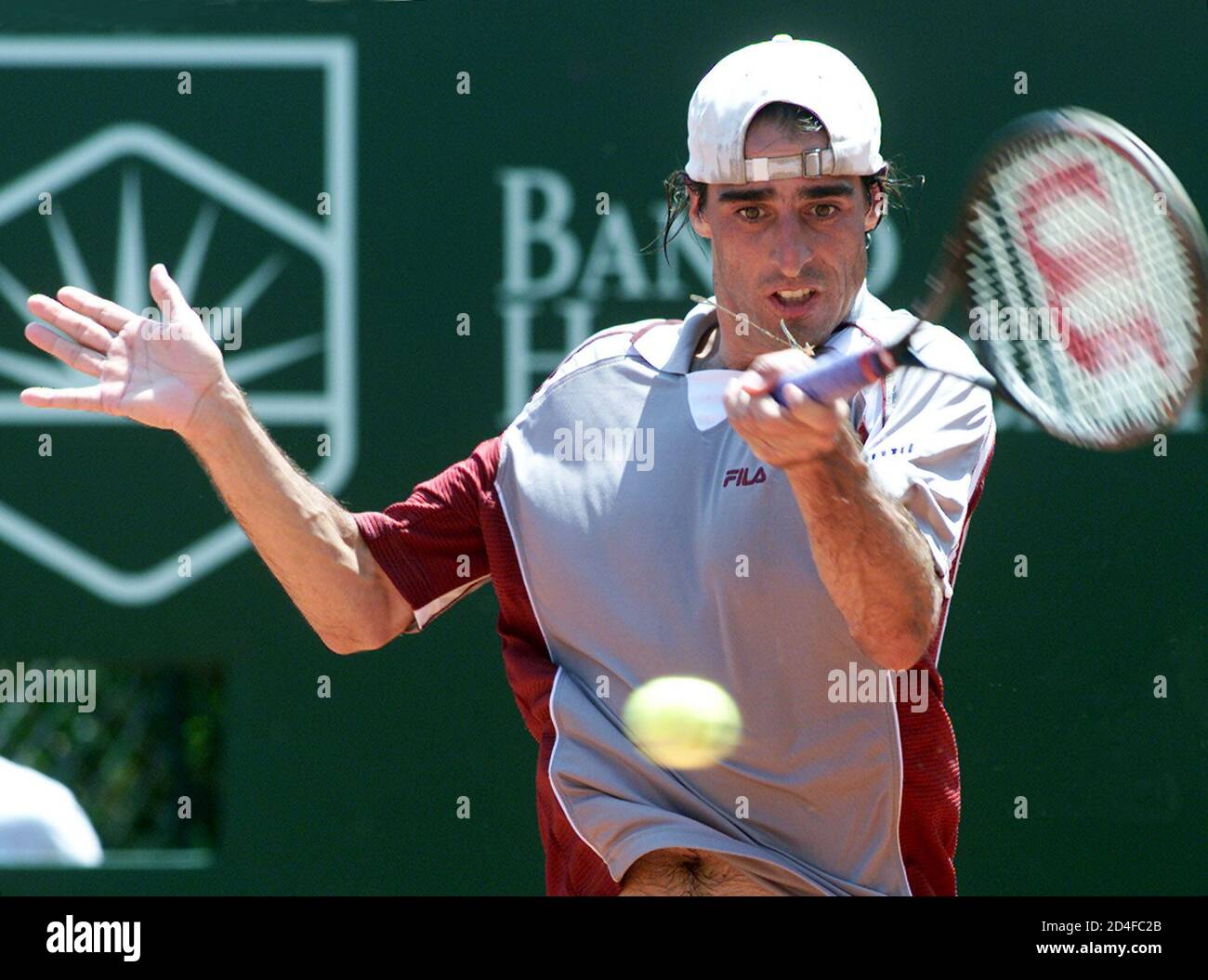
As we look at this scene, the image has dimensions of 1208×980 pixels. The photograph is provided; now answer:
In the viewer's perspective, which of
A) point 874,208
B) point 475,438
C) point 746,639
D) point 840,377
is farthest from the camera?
point 475,438

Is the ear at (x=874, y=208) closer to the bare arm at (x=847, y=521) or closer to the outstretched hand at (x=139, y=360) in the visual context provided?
the bare arm at (x=847, y=521)

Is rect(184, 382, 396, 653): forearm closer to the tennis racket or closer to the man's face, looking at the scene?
the man's face

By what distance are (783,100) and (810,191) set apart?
0.43 feet

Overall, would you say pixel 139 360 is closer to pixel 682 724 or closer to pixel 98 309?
pixel 98 309

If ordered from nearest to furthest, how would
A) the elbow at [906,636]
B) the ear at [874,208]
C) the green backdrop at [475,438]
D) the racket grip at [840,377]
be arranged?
the racket grip at [840,377] < the elbow at [906,636] < the ear at [874,208] < the green backdrop at [475,438]

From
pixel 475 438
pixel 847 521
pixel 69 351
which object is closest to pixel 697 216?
pixel 847 521

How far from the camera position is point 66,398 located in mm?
2678

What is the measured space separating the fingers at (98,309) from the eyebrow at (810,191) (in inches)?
34.4

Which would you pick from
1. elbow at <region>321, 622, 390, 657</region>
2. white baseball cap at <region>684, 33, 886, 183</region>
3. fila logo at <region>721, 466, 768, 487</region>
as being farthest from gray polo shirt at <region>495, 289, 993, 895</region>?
elbow at <region>321, 622, 390, 657</region>

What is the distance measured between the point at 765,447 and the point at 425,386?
1.89 metres

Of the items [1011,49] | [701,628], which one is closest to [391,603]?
[701,628]

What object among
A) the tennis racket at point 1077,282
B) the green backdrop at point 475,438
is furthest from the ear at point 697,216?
the green backdrop at point 475,438

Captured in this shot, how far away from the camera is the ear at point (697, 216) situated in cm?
279
